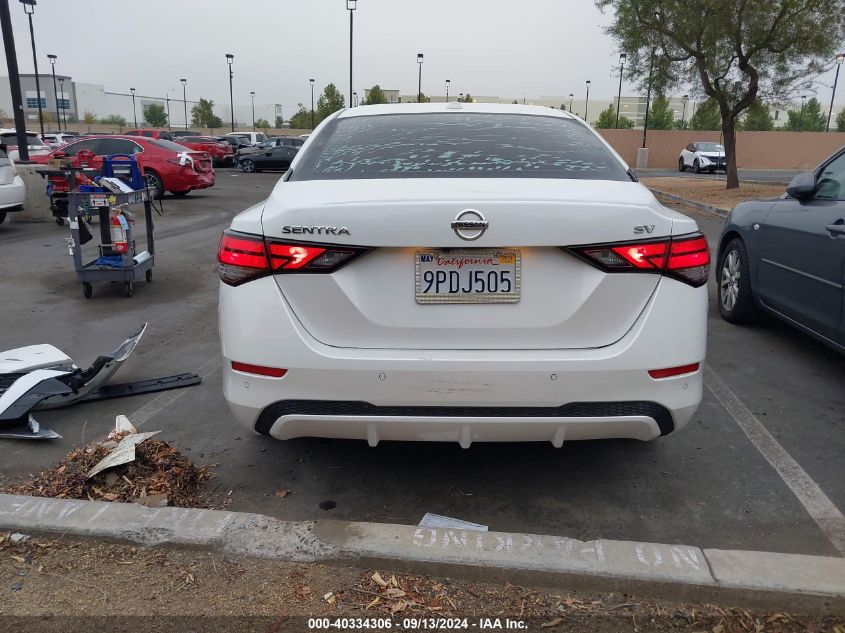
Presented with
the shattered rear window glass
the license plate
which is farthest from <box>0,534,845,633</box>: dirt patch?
the shattered rear window glass

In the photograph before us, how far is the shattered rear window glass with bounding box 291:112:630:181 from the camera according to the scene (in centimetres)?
318

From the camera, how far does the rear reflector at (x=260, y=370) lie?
282 cm

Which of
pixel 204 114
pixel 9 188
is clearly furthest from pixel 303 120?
pixel 9 188

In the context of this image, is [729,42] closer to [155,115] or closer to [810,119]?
[810,119]

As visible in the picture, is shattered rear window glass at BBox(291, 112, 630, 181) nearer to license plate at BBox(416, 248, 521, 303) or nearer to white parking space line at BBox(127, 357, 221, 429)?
license plate at BBox(416, 248, 521, 303)

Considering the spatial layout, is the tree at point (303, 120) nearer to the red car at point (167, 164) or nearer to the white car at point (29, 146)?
the white car at point (29, 146)

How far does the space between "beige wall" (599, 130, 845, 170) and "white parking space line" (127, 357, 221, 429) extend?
46.4 meters

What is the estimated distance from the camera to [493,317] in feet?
9.05

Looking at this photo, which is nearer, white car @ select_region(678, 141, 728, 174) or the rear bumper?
the rear bumper

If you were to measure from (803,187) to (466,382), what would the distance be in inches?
142

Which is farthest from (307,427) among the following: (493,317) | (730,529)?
(730,529)

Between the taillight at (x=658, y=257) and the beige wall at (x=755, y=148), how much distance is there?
47422mm

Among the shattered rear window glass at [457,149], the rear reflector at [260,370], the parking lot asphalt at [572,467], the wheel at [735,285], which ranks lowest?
the parking lot asphalt at [572,467]

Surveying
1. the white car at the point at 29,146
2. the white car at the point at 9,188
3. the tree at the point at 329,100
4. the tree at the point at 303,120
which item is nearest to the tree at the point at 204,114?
the tree at the point at 303,120
